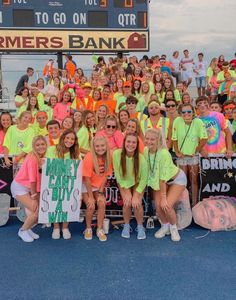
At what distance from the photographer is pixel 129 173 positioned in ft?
18.0

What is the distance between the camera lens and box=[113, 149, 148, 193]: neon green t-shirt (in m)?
5.43

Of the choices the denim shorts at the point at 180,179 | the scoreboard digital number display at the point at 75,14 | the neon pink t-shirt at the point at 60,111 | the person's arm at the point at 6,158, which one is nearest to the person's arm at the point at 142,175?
the denim shorts at the point at 180,179

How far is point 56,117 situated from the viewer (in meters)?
8.98

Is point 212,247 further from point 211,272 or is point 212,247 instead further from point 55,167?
point 55,167

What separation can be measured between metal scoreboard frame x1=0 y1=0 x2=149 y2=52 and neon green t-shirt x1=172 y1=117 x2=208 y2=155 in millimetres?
13261

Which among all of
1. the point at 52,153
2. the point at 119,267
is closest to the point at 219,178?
the point at 119,267

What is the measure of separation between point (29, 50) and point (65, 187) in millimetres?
14134

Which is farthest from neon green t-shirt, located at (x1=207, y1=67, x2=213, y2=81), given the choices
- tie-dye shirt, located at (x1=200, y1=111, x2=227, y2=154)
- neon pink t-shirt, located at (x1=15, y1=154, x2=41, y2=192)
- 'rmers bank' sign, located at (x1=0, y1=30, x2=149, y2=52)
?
neon pink t-shirt, located at (x1=15, y1=154, x2=41, y2=192)

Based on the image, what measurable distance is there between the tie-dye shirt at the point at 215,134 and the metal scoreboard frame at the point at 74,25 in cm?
1307

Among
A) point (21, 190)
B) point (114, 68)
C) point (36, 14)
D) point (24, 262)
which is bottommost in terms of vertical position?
point (24, 262)

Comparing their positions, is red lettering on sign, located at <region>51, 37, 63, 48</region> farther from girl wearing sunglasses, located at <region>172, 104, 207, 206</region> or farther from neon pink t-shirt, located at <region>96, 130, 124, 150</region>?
girl wearing sunglasses, located at <region>172, 104, 207, 206</region>

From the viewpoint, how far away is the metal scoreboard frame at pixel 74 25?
58.1 ft

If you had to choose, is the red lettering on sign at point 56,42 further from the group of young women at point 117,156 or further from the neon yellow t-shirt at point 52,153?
the neon yellow t-shirt at point 52,153

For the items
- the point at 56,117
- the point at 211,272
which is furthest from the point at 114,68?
the point at 211,272
